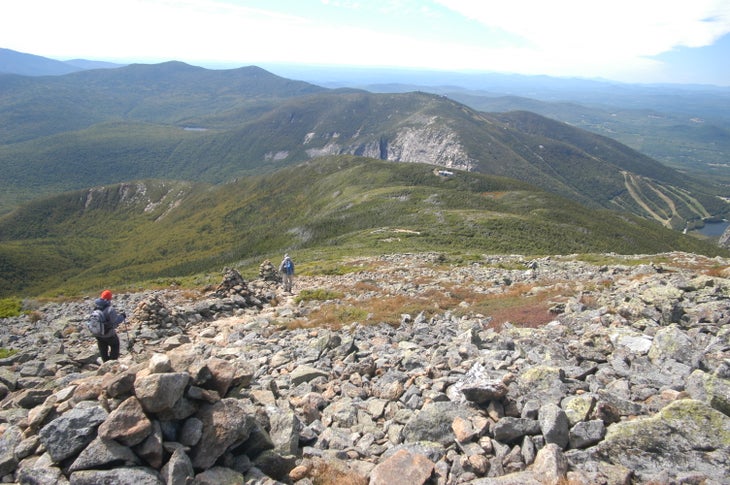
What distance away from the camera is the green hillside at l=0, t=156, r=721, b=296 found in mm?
76688

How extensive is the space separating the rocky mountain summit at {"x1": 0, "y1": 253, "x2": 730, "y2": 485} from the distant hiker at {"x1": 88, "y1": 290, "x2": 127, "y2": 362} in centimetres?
82

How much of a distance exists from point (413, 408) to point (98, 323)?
12.0 m

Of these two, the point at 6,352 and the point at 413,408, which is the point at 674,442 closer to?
the point at 413,408

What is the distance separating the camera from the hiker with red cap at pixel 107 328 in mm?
14227

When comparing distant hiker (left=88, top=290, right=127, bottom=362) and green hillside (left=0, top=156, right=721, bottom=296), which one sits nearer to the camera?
distant hiker (left=88, top=290, right=127, bottom=362)

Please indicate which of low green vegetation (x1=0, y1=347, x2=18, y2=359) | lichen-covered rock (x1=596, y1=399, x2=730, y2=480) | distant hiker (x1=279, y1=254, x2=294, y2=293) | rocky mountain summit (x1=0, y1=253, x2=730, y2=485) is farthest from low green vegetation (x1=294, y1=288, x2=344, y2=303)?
lichen-covered rock (x1=596, y1=399, x2=730, y2=480)

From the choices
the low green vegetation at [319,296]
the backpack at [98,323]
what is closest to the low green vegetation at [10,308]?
the low green vegetation at [319,296]

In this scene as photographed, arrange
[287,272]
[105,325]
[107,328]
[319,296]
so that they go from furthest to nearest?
[287,272] < [319,296] < [107,328] < [105,325]

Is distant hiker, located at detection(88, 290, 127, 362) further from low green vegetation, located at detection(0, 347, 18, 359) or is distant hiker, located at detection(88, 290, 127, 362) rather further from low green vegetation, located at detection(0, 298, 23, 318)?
low green vegetation, located at detection(0, 298, 23, 318)

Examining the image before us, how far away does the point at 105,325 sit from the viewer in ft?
46.7

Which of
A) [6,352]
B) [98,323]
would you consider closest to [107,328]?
[98,323]

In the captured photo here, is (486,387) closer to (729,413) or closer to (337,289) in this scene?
(729,413)

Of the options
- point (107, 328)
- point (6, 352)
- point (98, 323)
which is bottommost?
point (6, 352)

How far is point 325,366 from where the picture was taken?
523 inches
